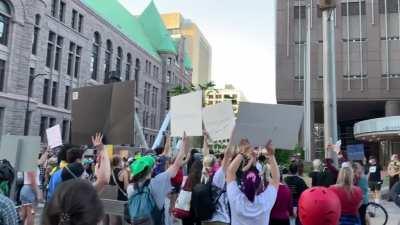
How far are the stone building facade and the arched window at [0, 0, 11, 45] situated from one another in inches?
3.3

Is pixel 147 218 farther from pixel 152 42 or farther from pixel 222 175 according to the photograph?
pixel 152 42

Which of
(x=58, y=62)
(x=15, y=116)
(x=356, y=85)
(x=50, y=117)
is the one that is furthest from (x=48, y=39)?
(x=356, y=85)

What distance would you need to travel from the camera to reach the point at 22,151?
6.37m

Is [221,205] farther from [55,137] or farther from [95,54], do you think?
[95,54]

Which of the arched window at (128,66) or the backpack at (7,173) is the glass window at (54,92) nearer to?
the arched window at (128,66)

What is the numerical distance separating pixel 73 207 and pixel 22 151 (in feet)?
15.9

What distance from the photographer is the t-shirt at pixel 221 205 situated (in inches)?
221

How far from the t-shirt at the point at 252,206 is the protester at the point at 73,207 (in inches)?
94.3

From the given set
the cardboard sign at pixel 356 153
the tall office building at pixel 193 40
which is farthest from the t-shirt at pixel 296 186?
the tall office building at pixel 193 40

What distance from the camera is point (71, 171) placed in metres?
5.62

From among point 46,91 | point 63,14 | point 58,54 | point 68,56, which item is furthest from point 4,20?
point 68,56

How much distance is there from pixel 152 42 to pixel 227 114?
82760 millimetres

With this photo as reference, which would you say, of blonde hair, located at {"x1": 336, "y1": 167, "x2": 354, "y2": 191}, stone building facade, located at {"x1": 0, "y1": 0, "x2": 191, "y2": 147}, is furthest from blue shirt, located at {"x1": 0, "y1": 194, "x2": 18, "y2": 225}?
stone building facade, located at {"x1": 0, "y1": 0, "x2": 191, "y2": 147}

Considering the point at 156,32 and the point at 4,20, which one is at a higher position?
the point at 156,32
